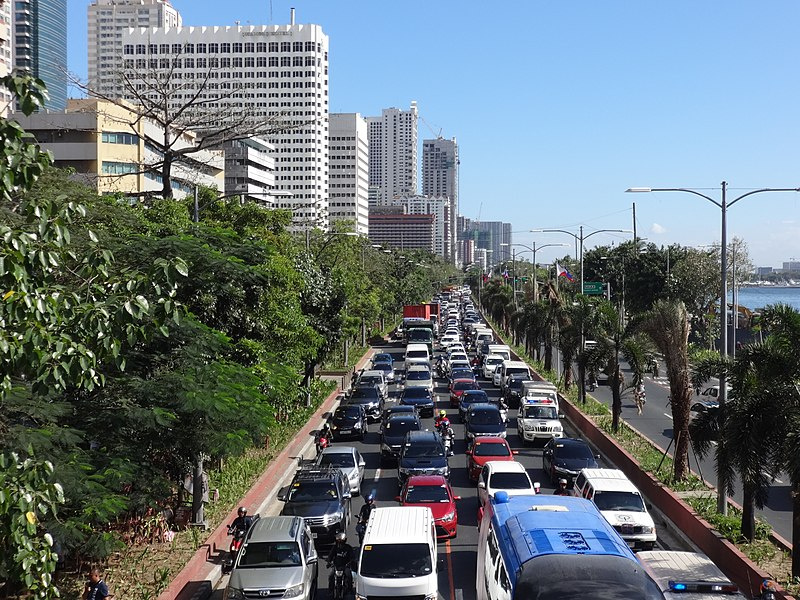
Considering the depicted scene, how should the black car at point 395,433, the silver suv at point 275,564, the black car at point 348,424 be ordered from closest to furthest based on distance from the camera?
the silver suv at point 275,564 → the black car at point 395,433 → the black car at point 348,424

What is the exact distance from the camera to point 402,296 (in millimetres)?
95438

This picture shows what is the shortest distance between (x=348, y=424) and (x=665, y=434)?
12284mm

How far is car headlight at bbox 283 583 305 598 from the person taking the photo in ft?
51.0

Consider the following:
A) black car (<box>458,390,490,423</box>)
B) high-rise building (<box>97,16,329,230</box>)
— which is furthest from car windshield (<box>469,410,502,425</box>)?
high-rise building (<box>97,16,329,230</box>)

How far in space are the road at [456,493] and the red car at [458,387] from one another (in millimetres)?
499

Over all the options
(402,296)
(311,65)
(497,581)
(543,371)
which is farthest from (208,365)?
(311,65)

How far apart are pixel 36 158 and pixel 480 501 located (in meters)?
17.6

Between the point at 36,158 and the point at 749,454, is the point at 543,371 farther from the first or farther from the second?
the point at 36,158

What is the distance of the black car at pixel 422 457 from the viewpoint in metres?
25.0

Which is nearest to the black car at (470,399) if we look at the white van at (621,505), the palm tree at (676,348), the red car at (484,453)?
the red car at (484,453)

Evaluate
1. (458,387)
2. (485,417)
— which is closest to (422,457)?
(485,417)

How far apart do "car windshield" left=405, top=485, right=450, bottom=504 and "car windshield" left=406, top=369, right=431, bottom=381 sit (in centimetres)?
2407

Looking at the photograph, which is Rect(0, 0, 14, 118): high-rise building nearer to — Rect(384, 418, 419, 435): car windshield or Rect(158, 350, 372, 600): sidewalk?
Rect(158, 350, 372, 600): sidewalk

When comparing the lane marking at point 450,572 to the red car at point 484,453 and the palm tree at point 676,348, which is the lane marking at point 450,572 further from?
the palm tree at point 676,348
